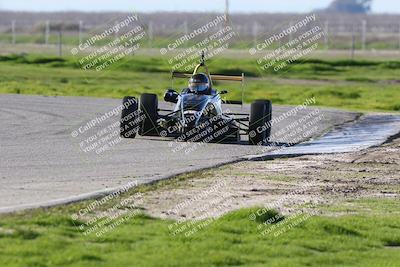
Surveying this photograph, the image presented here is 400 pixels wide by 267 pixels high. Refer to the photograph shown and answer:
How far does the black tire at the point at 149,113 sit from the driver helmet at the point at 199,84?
2.56ft

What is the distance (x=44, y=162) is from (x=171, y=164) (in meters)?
1.92

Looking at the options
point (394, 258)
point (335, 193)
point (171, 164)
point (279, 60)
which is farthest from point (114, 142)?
point (279, 60)

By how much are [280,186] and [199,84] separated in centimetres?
691

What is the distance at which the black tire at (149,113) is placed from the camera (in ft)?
75.6

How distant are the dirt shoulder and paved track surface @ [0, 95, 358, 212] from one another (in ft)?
2.37

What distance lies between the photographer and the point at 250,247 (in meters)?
11.4

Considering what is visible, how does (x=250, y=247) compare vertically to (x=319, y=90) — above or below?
above

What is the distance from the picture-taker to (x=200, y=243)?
1144 centimetres

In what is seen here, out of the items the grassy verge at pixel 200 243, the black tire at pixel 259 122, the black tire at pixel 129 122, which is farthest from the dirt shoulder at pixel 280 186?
the black tire at pixel 129 122

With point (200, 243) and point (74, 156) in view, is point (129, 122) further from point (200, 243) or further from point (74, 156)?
point (200, 243)

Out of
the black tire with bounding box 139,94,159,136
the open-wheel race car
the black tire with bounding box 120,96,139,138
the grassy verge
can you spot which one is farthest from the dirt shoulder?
the black tire with bounding box 120,96,139,138

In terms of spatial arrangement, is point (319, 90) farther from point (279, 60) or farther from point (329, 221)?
point (329, 221)

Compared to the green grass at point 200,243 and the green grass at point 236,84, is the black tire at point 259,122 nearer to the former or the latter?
the green grass at point 200,243

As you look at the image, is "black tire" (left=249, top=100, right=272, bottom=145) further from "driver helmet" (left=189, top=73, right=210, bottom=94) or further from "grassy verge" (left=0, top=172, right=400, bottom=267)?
"grassy verge" (left=0, top=172, right=400, bottom=267)
